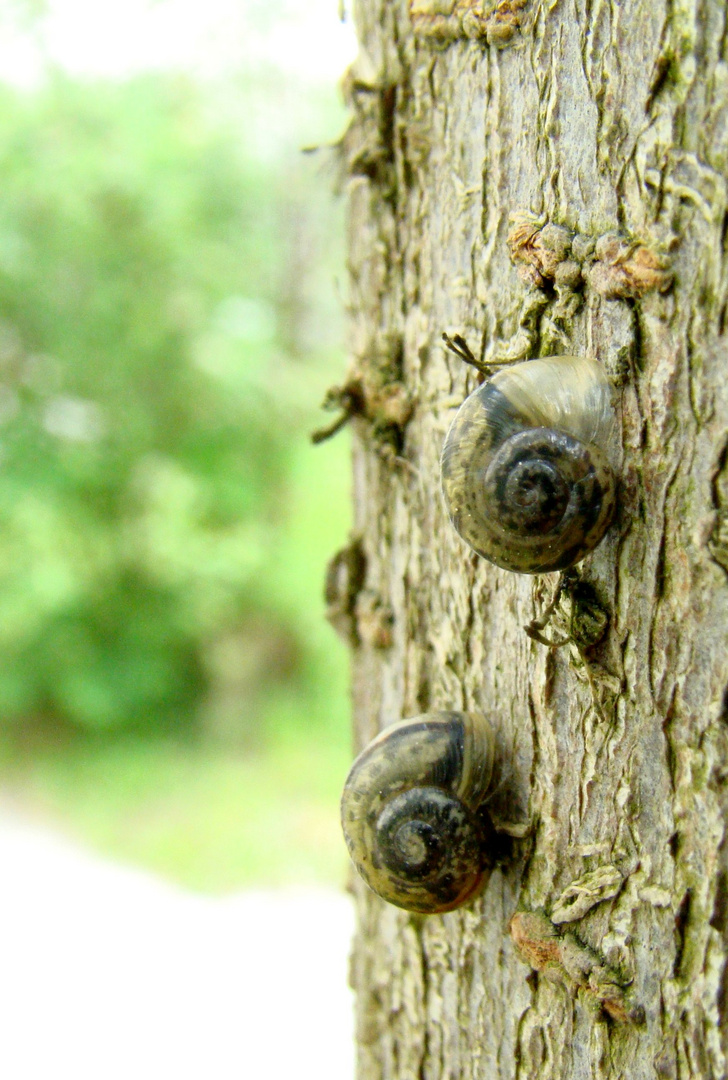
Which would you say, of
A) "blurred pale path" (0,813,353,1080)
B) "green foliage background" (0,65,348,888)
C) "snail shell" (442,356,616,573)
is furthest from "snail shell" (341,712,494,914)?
"green foliage background" (0,65,348,888)

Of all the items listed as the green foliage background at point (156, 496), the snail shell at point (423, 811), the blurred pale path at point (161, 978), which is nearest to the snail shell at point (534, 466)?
the snail shell at point (423, 811)

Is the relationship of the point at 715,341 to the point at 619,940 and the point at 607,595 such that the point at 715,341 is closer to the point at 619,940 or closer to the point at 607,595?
the point at 607,595

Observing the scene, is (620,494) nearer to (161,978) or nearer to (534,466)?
(534,466)

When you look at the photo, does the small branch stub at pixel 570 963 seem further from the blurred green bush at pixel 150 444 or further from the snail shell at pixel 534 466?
the blurred green bush at pixel 150 444

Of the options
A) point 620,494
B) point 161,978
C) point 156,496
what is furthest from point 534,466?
point 156,496

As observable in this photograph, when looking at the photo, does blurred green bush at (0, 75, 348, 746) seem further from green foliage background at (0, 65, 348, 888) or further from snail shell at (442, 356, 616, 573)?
snail shell at (442, 356, 616, 573)

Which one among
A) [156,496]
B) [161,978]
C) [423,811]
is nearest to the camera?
[423,811]
